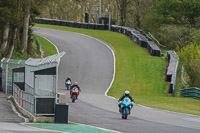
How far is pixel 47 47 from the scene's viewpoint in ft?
190

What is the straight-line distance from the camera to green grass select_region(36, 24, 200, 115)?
3278 centimetres

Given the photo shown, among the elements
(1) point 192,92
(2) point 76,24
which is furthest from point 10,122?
(2) point 76,24

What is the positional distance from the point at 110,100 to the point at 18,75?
583 centimetres

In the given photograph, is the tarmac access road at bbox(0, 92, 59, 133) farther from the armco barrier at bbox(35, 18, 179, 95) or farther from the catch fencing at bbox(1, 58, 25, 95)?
the armco barrier at bbox(35, 18, 179, 95)

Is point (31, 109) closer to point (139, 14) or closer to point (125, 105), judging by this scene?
point (125, 105)

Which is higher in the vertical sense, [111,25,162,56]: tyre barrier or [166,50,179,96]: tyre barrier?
[111,25,162,56]: tyre barrier

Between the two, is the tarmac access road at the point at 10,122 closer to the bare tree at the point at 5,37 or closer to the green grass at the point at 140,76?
the green grass at the point at 140,76

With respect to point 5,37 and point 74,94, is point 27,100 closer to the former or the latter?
point 74,94

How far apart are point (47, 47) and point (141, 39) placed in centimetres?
1113

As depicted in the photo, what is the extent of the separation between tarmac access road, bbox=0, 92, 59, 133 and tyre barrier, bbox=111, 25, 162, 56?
3121 cm

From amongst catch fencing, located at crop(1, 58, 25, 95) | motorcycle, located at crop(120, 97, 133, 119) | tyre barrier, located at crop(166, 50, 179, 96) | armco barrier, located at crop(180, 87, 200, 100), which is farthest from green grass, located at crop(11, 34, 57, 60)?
motorcycle, located at crop(120, 97, 133, 119)

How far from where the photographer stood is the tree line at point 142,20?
42719mm

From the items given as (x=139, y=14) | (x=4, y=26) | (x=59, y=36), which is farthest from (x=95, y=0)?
(x=4, y=26)

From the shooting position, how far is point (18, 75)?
30.4m
